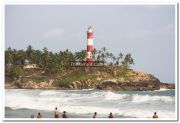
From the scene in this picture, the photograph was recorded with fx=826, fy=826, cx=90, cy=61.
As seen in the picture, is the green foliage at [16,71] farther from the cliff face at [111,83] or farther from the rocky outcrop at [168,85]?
the rocky outcrop at [168,85]

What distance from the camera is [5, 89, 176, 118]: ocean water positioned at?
1188 cm

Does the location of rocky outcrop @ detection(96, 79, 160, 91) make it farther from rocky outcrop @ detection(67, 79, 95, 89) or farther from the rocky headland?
rocky outcrop @ detection(67, 79, 95, 89)

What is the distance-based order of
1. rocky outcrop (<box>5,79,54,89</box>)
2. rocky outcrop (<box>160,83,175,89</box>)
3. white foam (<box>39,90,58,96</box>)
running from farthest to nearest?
rocky outcrop (<box>5,79,54,89</box>)
white foam (<box>39,90,58,96</box>)
rocky outcrop (<box>160,83,175,89</box>)

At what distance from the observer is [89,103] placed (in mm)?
12000

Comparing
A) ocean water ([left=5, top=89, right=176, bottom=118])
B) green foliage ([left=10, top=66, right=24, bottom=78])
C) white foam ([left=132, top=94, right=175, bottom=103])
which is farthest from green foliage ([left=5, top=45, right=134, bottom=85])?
white foam ([left=132, top=94, right=175, bottom=103])

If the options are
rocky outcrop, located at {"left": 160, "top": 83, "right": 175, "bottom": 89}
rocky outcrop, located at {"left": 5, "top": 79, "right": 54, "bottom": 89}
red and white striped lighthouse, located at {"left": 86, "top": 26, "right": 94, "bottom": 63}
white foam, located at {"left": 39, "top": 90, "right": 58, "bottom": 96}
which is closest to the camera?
rocky outcrop, located at {"left": 160, "top": 83, "right": 175, "bottom": 89}

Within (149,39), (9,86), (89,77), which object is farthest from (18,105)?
(149,39)

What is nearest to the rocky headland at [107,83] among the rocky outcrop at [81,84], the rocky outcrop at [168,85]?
the rocky outcrop at [81,84]

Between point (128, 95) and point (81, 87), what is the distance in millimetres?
708

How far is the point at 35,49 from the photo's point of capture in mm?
12148

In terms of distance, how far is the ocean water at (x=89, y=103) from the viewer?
39.0ft

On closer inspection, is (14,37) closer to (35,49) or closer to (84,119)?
(35,49)

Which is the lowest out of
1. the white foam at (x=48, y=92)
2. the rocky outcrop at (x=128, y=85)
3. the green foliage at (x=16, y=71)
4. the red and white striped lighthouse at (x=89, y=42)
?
the white foam at (x=48, y=92)
